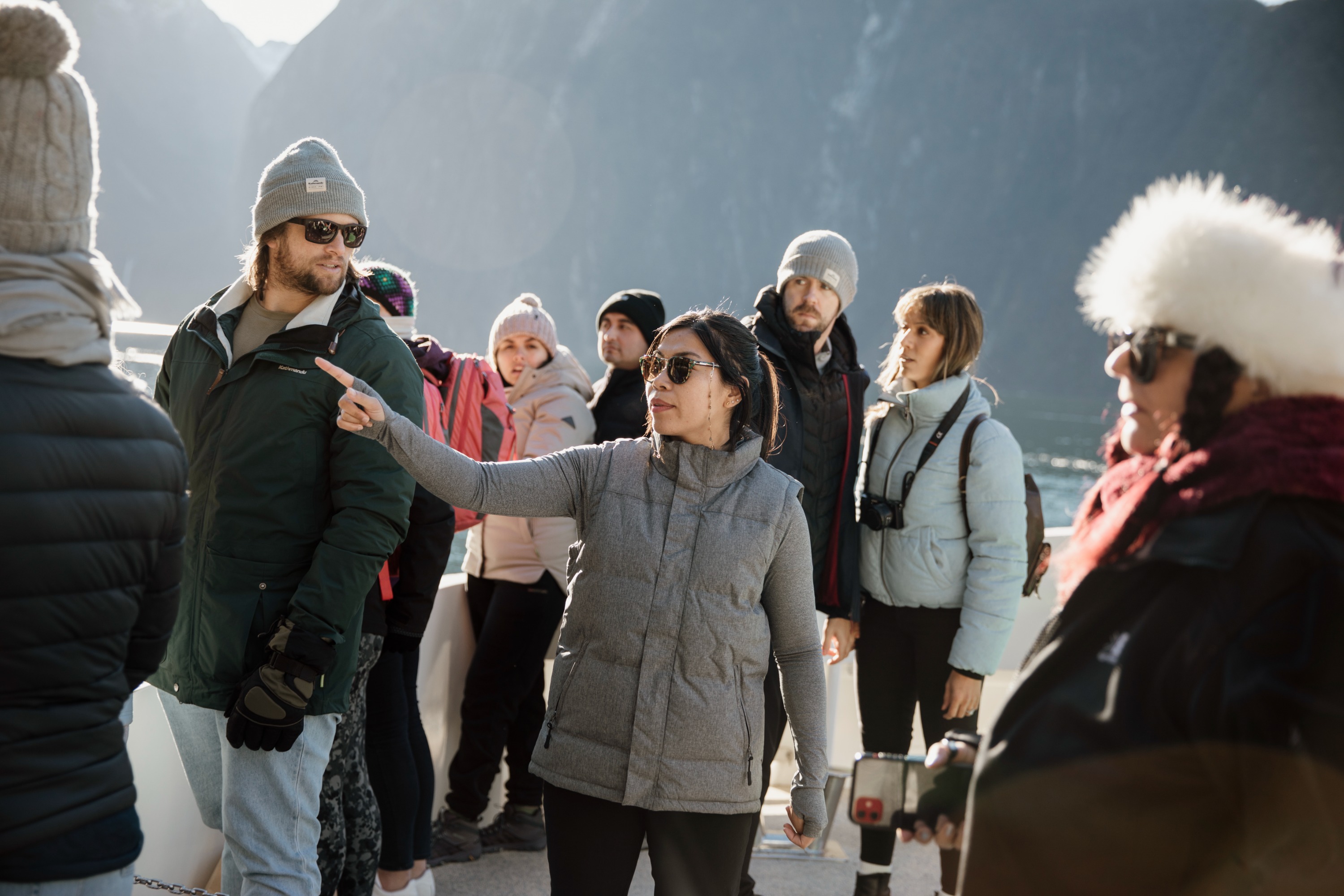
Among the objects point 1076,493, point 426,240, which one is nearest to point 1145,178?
point 1076,493

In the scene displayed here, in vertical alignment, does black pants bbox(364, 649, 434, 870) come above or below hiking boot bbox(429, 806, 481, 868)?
above

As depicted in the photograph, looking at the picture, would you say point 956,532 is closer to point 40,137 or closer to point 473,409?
point 473,409

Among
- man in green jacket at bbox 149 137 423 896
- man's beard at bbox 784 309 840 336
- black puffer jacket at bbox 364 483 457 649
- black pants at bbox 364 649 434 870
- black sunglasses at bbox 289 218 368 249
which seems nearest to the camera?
man in green jacket at bbox 149 137 423 896

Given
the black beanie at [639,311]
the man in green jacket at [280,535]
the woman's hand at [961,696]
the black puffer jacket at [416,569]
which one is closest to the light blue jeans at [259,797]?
the man in green jacket at [280,535]

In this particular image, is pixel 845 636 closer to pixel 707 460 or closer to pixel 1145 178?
pixel 707 460

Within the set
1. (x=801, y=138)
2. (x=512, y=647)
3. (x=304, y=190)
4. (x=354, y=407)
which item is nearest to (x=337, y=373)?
(x=354, y=407)

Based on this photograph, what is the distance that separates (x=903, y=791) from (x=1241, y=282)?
35.3 inches

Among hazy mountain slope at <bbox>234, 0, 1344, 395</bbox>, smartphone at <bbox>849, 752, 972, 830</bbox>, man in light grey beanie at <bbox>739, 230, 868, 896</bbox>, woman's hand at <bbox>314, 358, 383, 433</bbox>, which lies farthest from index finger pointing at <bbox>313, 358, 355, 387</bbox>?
hazy mountain slope at <bbox>234, 0, 1344, 395</bbox>

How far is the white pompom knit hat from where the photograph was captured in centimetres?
114

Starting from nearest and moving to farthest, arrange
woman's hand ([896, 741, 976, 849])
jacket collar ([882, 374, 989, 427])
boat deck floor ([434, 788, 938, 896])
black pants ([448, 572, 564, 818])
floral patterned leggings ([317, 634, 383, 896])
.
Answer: woman's hand ([896, 741, 976, 849]) < floral patterned leggings ([317, 634, 383, 896]) < jacket collar ([882, 374, 989, 427]) < boat deck floor ([434, 788, 938, 896]) < black pants ([448, 572, 564, 818])

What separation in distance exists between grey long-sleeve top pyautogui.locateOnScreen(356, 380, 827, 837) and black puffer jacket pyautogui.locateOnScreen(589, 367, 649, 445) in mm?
1654

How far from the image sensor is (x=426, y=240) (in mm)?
94625

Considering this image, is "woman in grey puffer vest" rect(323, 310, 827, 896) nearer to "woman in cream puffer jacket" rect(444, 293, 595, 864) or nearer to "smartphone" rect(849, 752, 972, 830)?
"smartphone" rect(849, 752, 972, 830)

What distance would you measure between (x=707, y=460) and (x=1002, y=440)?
1295 mm
